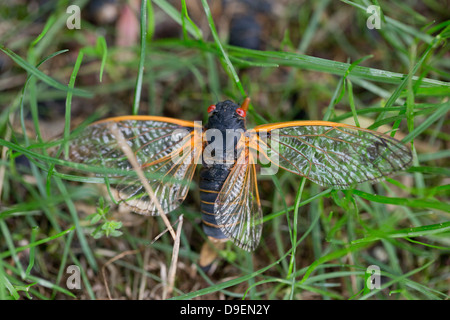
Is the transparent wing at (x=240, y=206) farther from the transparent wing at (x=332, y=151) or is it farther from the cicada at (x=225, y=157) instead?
the transparent wing at (x=332, y=151)

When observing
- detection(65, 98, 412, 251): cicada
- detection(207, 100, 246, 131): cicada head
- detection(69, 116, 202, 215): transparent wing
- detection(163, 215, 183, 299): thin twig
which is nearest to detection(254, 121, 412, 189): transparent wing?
detection(65, 98, 412, 251): cicada

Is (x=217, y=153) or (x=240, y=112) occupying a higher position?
(x=240, y=112)

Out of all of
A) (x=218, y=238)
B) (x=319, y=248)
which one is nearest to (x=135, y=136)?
(x=218, y=238)

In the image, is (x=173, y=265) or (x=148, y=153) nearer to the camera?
(x=173, y=265)

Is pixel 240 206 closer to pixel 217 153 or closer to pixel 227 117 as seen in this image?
pixel 217 153

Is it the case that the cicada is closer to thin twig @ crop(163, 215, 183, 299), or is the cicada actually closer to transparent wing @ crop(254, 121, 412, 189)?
transparent wing @ crop(254, 121, 412, 189)

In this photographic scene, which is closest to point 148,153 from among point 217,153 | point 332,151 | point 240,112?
point 217,153
